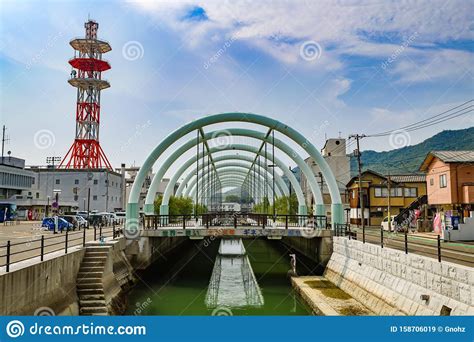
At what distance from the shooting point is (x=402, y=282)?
1328cm

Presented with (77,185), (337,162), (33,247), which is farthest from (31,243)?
(337,162)

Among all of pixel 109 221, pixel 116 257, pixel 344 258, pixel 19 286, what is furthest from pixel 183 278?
pixel 109 221

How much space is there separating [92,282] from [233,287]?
10.1 metres

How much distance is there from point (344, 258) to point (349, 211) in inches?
1397

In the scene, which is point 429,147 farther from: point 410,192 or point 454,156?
point 454,156

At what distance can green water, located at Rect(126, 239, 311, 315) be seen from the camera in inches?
672

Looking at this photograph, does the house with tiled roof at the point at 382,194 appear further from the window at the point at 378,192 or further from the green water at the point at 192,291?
the green water at the point at 192,291

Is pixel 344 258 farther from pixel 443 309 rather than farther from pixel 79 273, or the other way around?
pixel 79 273

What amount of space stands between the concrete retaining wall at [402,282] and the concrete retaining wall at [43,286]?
35.7ft

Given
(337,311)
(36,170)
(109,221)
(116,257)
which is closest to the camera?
(337,311)

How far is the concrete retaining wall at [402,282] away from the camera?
1009 cm

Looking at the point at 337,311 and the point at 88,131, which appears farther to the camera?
the point at 88,131

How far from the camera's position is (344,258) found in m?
20.6

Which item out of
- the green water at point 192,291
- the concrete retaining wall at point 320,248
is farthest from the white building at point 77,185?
the concrete retaining wall at point 320,248
